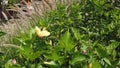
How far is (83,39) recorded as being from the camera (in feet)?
7.98

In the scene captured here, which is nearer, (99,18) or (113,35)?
(113,35)

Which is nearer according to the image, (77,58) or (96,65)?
(96,65)

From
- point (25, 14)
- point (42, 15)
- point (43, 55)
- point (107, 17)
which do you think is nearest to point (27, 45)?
point (43, 55)

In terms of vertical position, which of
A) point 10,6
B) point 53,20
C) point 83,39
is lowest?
point 10,6

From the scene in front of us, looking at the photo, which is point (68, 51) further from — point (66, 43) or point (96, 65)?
point (96, 65)

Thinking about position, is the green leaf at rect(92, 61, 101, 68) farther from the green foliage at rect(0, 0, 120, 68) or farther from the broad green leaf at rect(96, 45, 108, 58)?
the broad green leaf at rect(96, 45, 108, 58)

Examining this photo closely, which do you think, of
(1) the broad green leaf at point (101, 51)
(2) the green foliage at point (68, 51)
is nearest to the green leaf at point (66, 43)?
(2) the green foliage at point (68, 51)

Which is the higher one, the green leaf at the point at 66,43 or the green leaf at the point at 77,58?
the green leaf at the point at 66,43

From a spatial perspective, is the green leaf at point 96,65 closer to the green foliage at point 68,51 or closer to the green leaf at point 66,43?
the green foliage at point 68,51

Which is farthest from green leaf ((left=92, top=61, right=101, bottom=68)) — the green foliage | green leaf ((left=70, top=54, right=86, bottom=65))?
green leaf ((left=70, top=54, right=86, bottom=65))

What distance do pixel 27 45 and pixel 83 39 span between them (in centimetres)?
47

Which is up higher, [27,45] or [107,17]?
[27,45]

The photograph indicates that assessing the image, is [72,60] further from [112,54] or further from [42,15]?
[42,15]

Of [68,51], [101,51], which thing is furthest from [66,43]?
[101,51]
